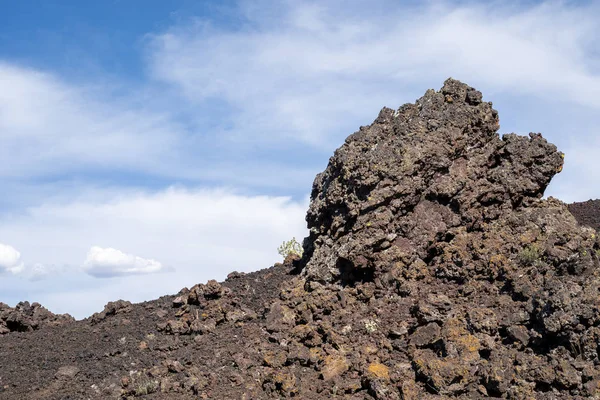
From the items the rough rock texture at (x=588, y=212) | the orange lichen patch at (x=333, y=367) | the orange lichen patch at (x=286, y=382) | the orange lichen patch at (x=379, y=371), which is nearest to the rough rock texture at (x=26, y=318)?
the orange lichen patch at (x=286, y=382)

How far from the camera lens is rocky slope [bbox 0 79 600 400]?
428 inches

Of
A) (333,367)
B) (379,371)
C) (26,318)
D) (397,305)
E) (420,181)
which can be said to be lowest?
(379,371)

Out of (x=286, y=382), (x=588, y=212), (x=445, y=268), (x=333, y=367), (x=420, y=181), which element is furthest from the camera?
(x=588, y=212)

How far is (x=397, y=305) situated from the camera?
499 inches

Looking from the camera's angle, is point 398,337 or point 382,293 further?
point 382,293

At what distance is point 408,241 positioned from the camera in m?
13.7

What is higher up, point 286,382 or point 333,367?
point 333,367

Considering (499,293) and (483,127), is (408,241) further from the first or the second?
(483,127)

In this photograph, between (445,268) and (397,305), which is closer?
(397,305)

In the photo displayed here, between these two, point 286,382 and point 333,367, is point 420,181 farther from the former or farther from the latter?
point 286,382

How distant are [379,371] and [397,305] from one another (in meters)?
1.98

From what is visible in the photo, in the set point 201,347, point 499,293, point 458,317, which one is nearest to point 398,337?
A: point 458,317

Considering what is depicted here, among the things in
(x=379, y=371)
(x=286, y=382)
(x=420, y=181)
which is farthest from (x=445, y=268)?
(x=286, y=382)

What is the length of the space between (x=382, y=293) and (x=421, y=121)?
4.01m
